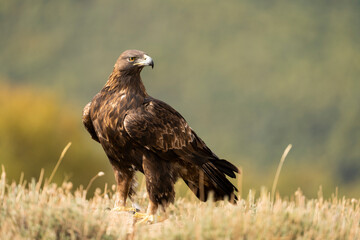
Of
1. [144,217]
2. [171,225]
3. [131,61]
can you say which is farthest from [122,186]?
[171,225]

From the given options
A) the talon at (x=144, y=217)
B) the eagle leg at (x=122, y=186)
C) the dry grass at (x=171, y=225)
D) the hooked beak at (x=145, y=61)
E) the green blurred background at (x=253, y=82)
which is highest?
the green blurred background at (x=253, y=82)

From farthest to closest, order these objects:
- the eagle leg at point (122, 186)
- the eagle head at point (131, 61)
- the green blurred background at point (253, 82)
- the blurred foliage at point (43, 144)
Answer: the green blurred background at point (253, 82)
the blurred foliage at point (43, 144)
the eagle leg at point (122, 186)
the eagle head at point (131, 61)

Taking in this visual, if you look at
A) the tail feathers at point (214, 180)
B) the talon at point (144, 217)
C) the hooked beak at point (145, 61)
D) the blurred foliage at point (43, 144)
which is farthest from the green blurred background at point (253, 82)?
the talon at point (144, 217)

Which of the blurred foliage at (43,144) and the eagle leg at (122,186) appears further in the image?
the blurred foliage at (43,144)

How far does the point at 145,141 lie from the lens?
22.5 feet

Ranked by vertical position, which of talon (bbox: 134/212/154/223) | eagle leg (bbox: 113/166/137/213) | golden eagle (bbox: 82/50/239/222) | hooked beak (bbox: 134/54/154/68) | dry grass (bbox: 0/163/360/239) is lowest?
dry grass (bbox: 0/163/360/239)

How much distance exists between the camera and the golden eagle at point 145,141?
6.88 metres

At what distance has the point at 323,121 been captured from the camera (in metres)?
124

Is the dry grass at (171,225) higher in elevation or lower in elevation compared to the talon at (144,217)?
lower

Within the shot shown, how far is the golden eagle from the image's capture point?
22.6 feet

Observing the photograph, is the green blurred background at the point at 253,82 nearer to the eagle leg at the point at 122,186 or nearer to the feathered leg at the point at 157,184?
the eagle leg at the point at 122,186

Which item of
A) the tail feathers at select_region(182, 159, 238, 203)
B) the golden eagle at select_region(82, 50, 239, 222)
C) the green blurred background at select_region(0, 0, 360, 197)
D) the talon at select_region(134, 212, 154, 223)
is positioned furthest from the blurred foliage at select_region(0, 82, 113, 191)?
the talon at select_region(134, 212, 154, 223)

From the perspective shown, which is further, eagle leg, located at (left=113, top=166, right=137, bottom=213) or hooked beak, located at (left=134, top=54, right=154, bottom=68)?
eagle leg, located at (left=113, top=166, right=137, bottom=213)

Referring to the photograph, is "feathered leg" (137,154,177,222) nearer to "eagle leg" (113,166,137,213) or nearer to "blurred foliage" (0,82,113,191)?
"eagle leg" (113,166,137,213)
